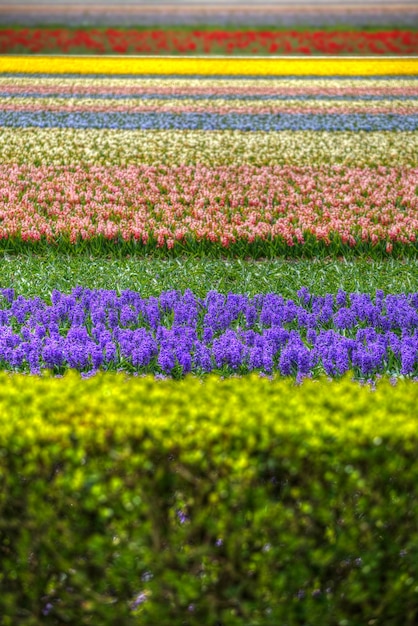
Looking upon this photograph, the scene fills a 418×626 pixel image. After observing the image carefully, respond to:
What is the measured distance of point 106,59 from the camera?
3666cm

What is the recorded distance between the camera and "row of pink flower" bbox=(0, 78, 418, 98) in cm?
2528

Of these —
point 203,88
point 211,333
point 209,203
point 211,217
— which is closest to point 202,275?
point 211,333

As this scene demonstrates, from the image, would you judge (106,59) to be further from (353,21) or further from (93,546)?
(93,546)

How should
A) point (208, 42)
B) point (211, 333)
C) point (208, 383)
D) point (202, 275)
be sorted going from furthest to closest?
point (208, 42) < point (202, 275) < point (211, 333) < point (208, 383)

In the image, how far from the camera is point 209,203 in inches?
445

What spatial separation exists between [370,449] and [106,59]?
36.9 meters

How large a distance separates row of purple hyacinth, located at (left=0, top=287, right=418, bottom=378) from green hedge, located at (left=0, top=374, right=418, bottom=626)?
2492 mm

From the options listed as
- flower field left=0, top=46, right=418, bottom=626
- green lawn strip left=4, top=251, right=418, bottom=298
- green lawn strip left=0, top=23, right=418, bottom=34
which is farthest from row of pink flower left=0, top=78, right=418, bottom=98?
green lawn strip left=0, top=23, right=418, bottom=34

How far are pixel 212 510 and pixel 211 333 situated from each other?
343cm

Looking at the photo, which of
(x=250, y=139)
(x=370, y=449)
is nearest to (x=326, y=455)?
(x=370, y=449)

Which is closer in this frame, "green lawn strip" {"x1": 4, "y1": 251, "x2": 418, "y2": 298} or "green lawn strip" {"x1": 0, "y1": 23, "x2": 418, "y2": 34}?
"green lawn strip" {"x1": 4, "y1": 251, "x2": 418, "y2": 298}

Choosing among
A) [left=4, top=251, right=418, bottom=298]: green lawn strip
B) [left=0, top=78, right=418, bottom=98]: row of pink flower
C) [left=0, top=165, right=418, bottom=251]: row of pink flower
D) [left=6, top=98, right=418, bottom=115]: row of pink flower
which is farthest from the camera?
[left=0, top=78, right=418, bottom=98]: row of pink flower

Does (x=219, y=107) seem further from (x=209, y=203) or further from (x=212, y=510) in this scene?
(x=212, y=510)

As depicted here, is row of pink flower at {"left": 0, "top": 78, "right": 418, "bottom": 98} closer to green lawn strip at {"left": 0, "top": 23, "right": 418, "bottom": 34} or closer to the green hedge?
→ green lawn strip at {"left": 0, "top": 23, "right": 418, "bottom": 34}
